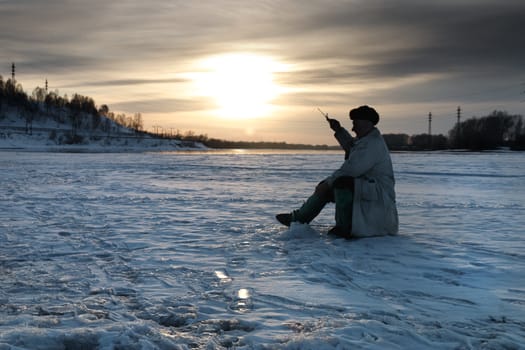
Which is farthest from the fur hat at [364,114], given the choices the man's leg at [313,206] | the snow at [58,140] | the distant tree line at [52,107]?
the distant tree line at [52,107]

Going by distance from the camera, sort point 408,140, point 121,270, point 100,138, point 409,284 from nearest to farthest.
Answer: point 409,284
point 121,270
point 100,138
point 408,140

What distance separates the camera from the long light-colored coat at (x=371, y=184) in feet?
15.3

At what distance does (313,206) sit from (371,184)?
82 cm

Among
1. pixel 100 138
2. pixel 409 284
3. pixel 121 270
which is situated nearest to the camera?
pixel 409 284

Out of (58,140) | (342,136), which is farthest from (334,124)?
(58,140)

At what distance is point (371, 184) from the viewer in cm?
467

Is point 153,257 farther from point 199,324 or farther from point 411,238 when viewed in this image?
point 411,238

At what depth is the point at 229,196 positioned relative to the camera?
9.21 meters

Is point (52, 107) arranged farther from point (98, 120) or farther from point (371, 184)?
point (371, 184)

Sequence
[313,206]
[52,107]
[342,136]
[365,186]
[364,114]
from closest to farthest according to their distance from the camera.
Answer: [365,186] < [364,114] < [313,206] < [342,136] < [52,107]

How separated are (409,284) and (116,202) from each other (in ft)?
19.5

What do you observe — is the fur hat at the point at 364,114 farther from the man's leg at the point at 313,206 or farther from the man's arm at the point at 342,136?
the man's leg at the point at 313,206

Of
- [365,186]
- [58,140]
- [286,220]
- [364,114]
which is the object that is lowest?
[286,220]

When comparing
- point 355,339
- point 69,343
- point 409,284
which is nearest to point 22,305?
point 69,343
